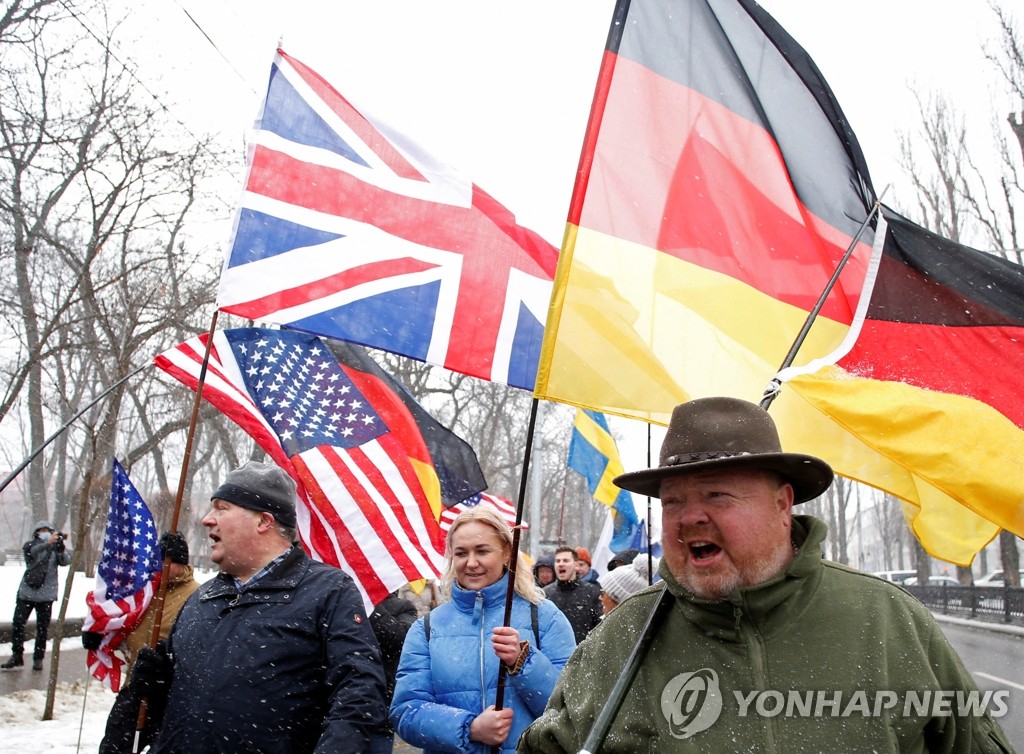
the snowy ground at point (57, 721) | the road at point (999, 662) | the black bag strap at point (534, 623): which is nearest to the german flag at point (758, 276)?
the black bag strap at point (534, 623)

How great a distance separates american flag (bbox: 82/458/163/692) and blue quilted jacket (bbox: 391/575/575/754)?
2657 millimetres

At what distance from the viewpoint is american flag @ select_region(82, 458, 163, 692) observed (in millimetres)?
5602

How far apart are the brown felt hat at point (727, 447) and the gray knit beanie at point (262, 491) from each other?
1.87 m

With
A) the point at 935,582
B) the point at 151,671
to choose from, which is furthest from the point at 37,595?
the point at 935,582

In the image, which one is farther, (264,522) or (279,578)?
(264,522)

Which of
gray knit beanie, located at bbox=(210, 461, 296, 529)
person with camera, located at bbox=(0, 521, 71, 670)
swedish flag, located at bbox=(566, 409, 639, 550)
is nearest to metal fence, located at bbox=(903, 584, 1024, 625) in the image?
swedish flag, located at bbox=(566, 409, 639, 550)

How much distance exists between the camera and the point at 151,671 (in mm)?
3418

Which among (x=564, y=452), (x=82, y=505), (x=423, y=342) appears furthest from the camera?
(x=564, y=452)

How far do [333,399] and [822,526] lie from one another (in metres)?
3.73

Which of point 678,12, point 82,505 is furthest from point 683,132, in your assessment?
point 82,505

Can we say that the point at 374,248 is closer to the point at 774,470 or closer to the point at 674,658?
the point at 774,470

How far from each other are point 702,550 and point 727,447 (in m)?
0.26

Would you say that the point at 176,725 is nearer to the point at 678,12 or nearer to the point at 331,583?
the point at 331,583

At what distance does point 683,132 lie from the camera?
361 centimetres
